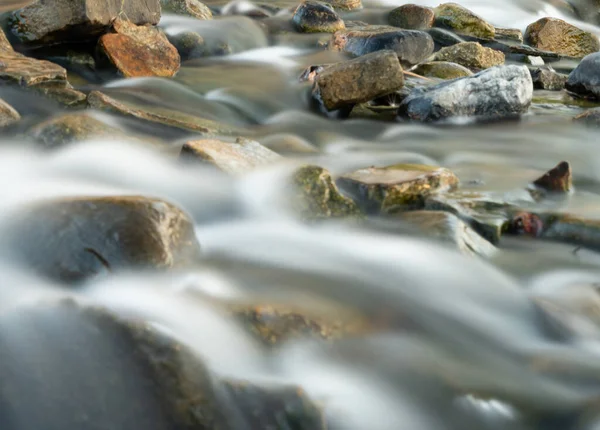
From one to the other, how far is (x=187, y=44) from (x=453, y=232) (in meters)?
5.83

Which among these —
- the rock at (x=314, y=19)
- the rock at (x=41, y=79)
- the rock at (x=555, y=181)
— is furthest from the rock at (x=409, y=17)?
the rock at (x=555, y=181)

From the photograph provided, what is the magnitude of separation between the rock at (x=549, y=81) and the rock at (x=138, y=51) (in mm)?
4978

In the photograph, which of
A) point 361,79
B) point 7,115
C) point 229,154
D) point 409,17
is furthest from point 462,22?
point 7,115

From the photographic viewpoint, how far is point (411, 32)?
8.84 m

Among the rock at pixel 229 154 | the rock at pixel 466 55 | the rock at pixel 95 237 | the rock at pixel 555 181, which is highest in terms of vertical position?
the rock at pixel 95 237

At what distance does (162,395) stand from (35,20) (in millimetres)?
5697

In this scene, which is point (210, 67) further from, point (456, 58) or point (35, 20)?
point (456, 58)

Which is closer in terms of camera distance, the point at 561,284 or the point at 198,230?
the point at 561,284

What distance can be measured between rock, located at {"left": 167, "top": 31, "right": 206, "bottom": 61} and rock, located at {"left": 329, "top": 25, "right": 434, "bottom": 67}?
1970 mm

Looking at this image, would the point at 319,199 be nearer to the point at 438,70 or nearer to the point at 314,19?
the point at 438,70

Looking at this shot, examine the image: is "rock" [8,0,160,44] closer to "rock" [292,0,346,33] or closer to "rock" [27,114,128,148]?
"rock" [27,114,128,148]

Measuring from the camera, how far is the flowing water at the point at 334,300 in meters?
2.13

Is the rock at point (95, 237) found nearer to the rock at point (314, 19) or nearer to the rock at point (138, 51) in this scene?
the rock at point (138, 51)

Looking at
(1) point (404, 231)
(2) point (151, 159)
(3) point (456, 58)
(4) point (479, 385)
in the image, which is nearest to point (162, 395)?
(4) point (479, 385)
